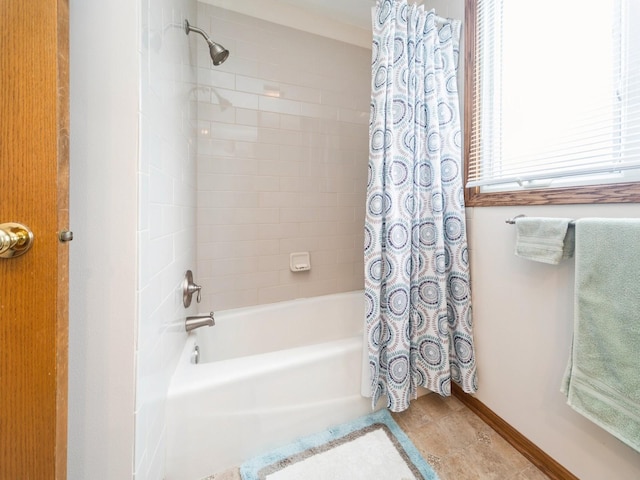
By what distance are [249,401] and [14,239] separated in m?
0.90

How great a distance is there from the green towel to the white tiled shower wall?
1309 mm

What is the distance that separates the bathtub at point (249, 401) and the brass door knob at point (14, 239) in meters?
0.70

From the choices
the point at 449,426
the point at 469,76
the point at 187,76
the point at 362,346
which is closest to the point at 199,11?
the point at 187,76

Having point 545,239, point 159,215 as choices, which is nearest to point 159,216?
point 159,215

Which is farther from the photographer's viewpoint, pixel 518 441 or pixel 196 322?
pixel 196 322

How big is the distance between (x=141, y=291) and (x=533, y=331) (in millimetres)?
1410

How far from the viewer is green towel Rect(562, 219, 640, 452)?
67 cm

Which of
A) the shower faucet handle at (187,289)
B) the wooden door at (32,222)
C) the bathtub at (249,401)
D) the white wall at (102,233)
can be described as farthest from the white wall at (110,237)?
the shower faucet handle at (187,289)

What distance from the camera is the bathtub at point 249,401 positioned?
0.90 meters

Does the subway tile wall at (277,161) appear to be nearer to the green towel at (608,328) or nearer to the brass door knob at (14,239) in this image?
the brass door knob at (14,239)

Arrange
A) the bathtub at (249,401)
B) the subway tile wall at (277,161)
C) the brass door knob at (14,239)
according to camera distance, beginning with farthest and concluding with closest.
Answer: the subway tile wall at (277,161)
the bathtub at (249,401)
the brass door knob at (14,239)

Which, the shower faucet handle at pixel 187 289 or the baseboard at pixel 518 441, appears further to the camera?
the shower faucet handle at pixel 187 289

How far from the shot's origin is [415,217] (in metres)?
1.17

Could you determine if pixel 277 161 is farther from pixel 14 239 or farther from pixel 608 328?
pixel 608 328
